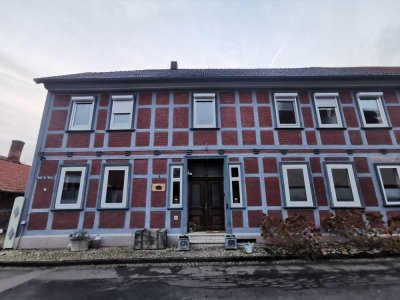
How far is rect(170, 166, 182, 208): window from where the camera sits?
8438 mm

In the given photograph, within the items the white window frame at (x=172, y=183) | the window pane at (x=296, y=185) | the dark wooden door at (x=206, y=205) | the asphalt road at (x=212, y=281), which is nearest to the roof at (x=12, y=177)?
the asphalt road at (x=212, y=281)

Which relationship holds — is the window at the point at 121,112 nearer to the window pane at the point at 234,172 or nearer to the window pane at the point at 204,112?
the window pane at the point at 204,112

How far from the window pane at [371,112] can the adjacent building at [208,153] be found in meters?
0.05

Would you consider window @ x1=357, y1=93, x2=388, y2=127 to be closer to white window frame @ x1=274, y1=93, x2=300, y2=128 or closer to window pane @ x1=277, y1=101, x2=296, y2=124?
white window frame @ x1=274, y1=93, x2=300, y2=128

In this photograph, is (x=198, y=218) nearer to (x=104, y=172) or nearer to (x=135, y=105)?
(x=104, y=172)

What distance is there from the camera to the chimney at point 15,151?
15445 mm

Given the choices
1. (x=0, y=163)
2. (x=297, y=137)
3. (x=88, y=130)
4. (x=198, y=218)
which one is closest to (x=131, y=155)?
(x=88, y=130)

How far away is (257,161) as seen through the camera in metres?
8.84

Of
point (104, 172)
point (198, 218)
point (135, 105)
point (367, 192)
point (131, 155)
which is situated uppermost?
point (135, 105)

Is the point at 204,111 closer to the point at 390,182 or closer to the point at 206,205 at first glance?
the point at 206,205

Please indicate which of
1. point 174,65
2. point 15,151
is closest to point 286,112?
point 174,65

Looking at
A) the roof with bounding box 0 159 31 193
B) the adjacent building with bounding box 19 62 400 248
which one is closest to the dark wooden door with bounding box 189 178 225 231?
the adjacent building with bounding box 19 62 400 248

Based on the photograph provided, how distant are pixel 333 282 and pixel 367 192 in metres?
5.34

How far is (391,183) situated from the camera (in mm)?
8578
